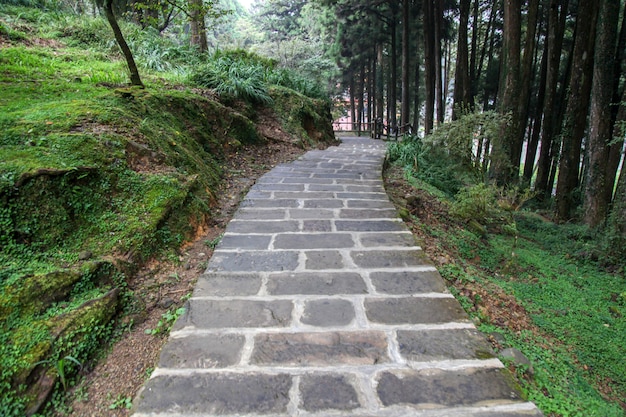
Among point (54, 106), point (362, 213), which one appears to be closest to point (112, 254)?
point (54, 106)

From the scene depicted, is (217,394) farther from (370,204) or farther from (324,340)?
(370,204)

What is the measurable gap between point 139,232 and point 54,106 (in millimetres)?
1800

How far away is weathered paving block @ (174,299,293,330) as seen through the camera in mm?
1891

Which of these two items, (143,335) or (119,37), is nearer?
(143,335)

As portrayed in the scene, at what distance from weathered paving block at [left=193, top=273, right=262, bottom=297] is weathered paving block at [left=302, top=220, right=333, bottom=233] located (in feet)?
2.90

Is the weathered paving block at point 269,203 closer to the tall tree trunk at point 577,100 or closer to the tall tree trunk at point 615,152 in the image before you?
the tall tree trunk at point 615,152

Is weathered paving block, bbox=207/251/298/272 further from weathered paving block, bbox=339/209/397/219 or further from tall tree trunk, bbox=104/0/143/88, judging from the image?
tall tree trunk, bbox=104/0/143/88

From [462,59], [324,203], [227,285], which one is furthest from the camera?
[462,59]

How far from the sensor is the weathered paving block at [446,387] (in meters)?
1.44

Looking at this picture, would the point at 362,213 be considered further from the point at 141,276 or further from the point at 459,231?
the point at 141,276

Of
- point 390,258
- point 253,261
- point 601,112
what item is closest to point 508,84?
point 601,112

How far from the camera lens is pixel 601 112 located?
614 cm

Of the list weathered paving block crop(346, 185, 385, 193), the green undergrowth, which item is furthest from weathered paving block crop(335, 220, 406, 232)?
weathered paving block crop(346, 185, 385, 193)

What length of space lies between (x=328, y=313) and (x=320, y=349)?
0.95ft
